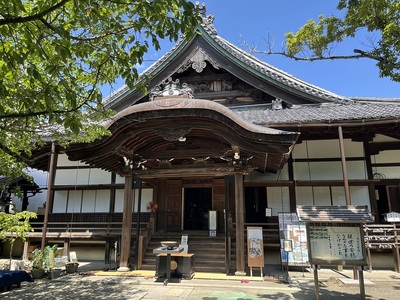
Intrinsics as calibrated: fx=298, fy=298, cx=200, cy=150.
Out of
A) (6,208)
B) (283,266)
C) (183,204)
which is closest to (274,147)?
(283,266)

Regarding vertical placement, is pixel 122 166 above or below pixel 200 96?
below

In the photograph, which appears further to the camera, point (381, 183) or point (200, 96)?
point (200, 96)

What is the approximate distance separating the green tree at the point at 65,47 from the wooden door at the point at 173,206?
7.67m

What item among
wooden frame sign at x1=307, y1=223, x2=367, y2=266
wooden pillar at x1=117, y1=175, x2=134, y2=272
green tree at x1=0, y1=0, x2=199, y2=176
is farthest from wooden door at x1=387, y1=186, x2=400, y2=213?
green tree at x1=0, y1=0, x2=199, y2=176

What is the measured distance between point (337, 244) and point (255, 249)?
10.3 feet

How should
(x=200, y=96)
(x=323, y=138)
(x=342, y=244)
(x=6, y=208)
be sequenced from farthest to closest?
1. (x=6, y=208)
2. (x=200, y=96)
3. (x=323, y=138)
4. (x=342, y=244)

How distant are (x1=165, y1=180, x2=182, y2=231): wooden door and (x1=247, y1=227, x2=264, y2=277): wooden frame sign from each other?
14.9ft

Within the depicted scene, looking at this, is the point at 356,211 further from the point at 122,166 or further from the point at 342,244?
the point at 122,166

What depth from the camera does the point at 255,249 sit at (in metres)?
9.13

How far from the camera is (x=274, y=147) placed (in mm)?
8461

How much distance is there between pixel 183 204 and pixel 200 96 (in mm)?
4921

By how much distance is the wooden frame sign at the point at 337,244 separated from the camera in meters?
6.27

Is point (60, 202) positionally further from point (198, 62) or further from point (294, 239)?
point (294, 239)

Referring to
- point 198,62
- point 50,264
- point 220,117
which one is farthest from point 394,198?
point 50,264
